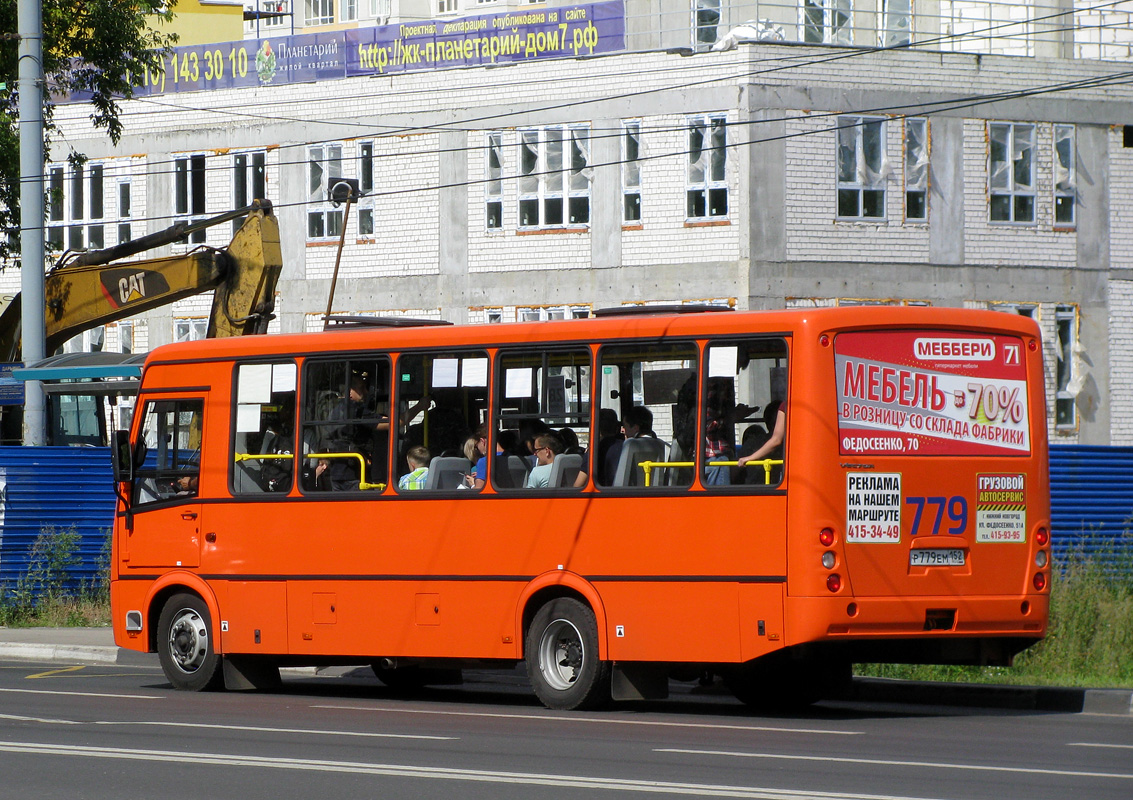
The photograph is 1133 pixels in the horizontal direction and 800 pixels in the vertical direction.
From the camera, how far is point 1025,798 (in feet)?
28.1

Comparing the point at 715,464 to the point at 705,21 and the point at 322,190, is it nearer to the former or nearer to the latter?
the point at 705,21

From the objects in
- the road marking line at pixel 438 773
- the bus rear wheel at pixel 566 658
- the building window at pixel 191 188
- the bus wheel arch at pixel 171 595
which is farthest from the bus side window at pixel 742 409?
the building window at pixel 191 188

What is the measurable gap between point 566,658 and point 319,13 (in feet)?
181

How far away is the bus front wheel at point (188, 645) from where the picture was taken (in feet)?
51.1

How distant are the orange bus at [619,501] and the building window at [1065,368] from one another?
22.4 meters

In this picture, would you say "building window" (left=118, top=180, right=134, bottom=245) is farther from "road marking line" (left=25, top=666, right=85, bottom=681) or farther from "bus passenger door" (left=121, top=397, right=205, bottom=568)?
"bus passenger door" (left=121, top=397, right=205, bottom=568)

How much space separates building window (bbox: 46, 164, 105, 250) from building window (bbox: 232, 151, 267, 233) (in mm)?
3632

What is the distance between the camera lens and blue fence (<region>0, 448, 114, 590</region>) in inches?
862

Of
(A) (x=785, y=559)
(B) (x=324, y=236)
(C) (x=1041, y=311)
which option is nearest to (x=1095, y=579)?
(A) (x=785, y=559)

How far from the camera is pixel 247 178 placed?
3981 centimetres

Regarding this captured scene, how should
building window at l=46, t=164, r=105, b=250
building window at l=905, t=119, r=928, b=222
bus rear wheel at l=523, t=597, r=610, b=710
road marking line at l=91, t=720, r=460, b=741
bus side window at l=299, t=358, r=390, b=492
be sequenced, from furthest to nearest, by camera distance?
building window at l=46, t=164, r=105, b=250 → building window at l=905, t=119, r=928, b=222 → bus side window at l=299, t=358, r=390, b=492 → bus rear wheel at l=523, t=597, r=610, b=710 → road marking line at l=91, t=720, r=460, b=741

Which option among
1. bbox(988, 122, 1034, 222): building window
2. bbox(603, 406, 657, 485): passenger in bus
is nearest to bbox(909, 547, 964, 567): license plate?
bbox(603, 406, 657, 485): passenger in bus

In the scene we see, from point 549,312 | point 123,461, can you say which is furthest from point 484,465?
point 549,312

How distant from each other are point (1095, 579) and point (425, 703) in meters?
6.73
